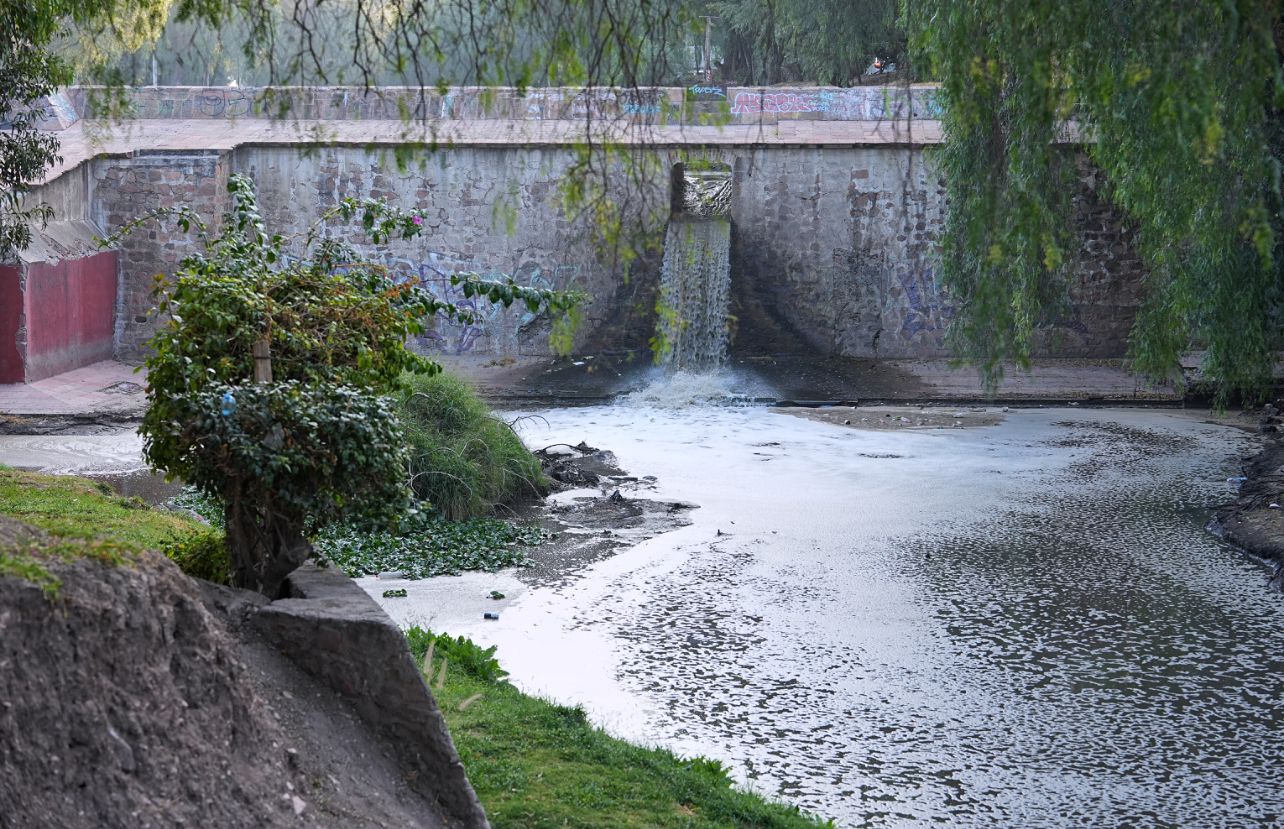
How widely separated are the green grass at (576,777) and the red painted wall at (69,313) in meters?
13.2

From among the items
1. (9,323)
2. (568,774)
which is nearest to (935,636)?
(568,774)

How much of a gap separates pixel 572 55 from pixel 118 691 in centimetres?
335

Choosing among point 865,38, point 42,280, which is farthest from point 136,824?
point 865,38

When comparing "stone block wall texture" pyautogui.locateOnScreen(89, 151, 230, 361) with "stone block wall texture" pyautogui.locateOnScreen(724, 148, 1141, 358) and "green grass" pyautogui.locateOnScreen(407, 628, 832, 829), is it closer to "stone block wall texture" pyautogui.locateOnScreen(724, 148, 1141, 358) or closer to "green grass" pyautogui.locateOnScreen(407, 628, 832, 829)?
"stone block wall texture" pyautogui.locateOnScreen(724, 148, 1141, 358)

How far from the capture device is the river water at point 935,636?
7.43 m

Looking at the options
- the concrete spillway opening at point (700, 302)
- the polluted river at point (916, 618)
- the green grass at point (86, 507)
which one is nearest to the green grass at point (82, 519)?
the green grass at point (86, 507)

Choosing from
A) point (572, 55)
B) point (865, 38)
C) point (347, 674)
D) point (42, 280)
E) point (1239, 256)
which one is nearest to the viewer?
point (347, 674)

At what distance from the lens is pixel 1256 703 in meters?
8.62

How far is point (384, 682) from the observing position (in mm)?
5238

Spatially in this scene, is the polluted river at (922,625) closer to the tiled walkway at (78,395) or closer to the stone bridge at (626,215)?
the tiled walkway at (78,395)

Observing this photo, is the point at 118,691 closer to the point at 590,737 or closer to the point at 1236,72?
the point at 590,737

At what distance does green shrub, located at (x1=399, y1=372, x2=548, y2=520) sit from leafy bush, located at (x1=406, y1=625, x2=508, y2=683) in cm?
397

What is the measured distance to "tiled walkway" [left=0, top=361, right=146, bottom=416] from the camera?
57.8 feet

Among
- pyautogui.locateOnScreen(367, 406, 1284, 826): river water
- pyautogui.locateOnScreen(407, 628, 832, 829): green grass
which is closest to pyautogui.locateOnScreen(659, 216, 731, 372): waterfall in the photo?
pyautogui.locateOnScreen(367, 406, 1284, 826): river water
